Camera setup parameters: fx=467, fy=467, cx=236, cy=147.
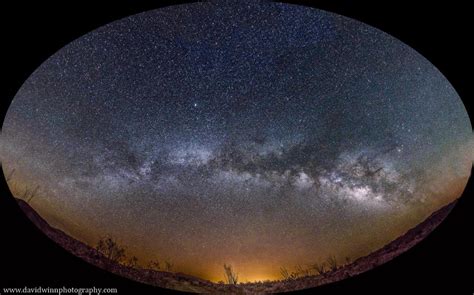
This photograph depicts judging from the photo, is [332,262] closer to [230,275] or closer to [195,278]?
[230,275]

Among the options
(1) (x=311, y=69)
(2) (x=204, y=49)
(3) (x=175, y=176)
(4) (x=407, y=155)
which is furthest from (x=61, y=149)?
(4) (x=407, y=155)

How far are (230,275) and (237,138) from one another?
2.77m

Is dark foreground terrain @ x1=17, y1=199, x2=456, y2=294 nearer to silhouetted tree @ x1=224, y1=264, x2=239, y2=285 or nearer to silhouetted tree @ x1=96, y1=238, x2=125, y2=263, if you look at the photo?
silhouetted tree @ x1=224, y1=264, x2=239, y2=285

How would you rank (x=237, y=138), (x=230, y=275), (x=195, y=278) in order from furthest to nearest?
1. (x=237, y=138)
2. (x=230, y=275)
3. (x=195, y=278)

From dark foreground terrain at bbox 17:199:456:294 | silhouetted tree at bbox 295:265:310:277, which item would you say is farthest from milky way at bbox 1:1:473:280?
dark foreground terrain at bbox 17:199:456:294

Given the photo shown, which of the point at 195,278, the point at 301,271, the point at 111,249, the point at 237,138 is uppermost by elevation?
the point at 237,138

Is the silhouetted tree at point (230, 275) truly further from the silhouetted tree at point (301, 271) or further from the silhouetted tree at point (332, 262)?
the silhouetted tree at point (332, 262)

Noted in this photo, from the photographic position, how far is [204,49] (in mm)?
7730

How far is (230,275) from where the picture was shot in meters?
8.38

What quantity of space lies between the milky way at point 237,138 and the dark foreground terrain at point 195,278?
0.60 meters

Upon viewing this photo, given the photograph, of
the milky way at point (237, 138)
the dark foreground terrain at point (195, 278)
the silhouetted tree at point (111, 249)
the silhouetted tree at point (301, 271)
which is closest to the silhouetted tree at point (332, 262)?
the milky way at point (237, 138)

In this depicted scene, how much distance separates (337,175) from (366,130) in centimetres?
111

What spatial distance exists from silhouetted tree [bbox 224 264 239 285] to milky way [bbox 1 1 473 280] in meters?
0.18

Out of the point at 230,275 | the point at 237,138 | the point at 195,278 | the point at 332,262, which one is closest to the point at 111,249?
the point at 195,278
